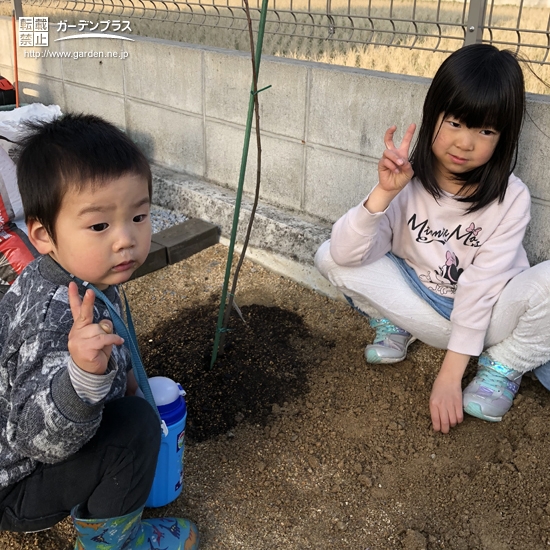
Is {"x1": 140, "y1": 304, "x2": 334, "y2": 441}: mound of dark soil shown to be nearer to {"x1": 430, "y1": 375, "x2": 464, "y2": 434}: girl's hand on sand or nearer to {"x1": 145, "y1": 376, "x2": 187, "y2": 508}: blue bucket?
{"x1": 145, "y1": 376, "x2": 187, "y2": 508}: blue bucket

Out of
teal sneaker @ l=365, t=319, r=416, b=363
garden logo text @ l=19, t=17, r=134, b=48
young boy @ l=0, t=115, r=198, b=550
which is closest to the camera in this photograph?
young boy @ l=0, t=115, r=198, b=550

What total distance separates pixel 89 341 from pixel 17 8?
5.19 metres

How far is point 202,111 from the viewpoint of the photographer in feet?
12.1

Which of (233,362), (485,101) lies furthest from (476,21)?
(233,362)

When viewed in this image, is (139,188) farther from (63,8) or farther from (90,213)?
(63,8)

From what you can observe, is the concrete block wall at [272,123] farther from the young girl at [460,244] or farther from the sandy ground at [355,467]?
the sandy ground at [355,467]

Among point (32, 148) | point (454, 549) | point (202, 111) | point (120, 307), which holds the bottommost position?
point (454, 549)

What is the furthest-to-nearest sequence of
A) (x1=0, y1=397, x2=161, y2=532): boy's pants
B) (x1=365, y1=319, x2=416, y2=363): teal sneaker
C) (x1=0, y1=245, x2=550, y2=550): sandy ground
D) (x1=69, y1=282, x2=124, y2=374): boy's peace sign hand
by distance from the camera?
(x1=365, y1=319, x2=416, y2=363): teal sneaker < (x1=0, y1=245, x2=550, y2=550): sandy ground < (x1=0, y1=397, x2=161, y2=532): boy's pants < (x1=69, y1=282, x2=124, y2=374): boy's peace sign hand

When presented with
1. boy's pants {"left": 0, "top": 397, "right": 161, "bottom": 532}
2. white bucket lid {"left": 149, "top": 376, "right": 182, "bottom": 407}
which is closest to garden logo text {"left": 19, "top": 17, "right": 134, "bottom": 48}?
white bucket lid {"left": 149, "top": 376, "right": 182, "bottom": 407}

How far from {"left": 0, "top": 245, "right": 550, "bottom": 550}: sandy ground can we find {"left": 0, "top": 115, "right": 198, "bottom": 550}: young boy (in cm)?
45

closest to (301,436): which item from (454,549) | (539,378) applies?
(454,549)

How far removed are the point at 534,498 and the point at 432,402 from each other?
0.46 m

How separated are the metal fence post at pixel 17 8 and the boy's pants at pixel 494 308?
4.24 m

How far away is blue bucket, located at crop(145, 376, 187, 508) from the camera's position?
6.06 ft
